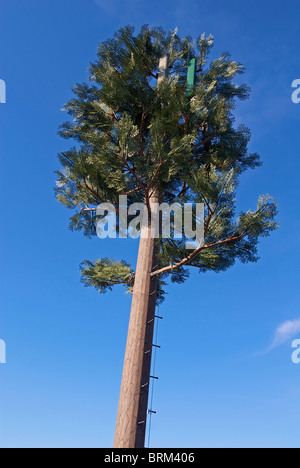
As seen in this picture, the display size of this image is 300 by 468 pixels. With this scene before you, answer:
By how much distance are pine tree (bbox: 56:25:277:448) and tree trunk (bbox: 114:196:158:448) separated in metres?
0.02

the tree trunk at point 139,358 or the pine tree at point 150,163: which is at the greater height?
the pine tree at point 150,163

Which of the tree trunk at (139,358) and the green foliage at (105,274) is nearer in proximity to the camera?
the tree trunk at (139,358)

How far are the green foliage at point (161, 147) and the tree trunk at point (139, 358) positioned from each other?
0.50 m

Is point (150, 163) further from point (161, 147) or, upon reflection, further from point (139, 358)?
point (139, 358)

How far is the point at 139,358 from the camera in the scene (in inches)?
282

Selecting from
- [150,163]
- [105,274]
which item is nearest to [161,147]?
[150,163]

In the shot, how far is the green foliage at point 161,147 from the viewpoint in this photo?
6891 mm

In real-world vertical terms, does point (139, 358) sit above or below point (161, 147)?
below

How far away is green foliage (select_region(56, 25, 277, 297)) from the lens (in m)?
6.89

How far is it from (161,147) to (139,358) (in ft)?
13.0

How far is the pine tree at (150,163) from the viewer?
6.80m

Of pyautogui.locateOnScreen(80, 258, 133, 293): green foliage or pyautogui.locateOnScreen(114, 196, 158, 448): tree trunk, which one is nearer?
pyautogui.locateOnScreen(114, 196, 158, 448): tree trunk

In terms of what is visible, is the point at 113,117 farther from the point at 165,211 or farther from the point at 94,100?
the point at 165,211
